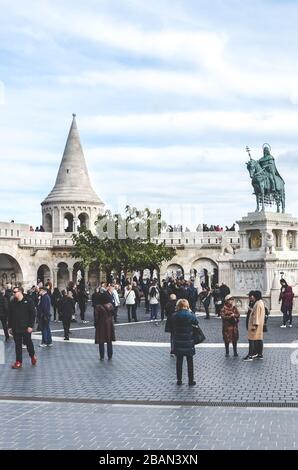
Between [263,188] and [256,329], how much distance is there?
15391 millimetres

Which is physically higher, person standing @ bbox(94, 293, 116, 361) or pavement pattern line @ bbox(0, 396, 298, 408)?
person standing @ bbox(94, 293, 116, 361)

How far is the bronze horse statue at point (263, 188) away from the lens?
95.6ft

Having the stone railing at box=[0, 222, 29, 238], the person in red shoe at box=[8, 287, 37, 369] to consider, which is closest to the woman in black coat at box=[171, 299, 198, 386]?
the person in red shoe at box=[8, 287, 37, 369]

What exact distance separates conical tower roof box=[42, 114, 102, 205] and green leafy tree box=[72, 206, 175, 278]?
11113 mm

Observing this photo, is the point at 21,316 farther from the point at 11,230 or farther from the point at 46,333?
the point at 11,230

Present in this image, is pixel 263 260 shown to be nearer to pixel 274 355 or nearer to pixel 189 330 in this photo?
pixel 274 355

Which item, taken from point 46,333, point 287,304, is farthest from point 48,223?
point 46,333

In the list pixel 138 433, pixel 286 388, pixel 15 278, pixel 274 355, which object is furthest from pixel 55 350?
pixel 15 278

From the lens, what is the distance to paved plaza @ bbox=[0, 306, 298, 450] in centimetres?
826

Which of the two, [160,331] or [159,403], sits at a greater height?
[160,331]

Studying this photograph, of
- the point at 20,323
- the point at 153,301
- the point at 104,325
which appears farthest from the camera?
the point at 153,301

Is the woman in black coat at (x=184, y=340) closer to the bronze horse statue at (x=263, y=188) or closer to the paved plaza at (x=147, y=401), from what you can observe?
the paved plaza at (x=147, y=401)

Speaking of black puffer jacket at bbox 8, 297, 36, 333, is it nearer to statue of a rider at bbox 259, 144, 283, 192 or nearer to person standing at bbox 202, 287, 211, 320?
person standing at bbox 202, 287, 211, 320

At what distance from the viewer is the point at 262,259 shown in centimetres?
2756
